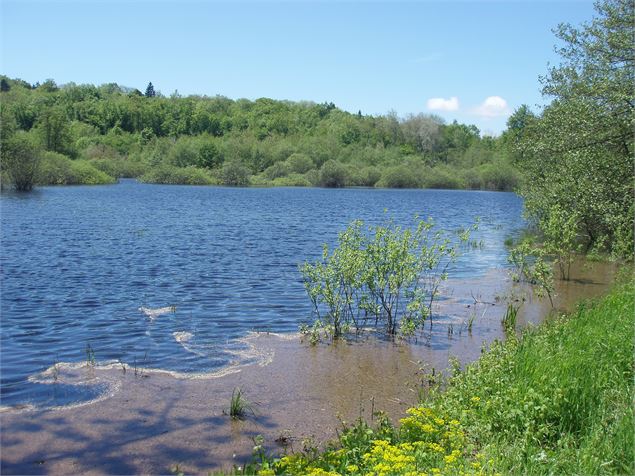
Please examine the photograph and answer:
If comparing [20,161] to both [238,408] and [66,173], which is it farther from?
[238,408]

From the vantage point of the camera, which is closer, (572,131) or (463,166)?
(572,131)

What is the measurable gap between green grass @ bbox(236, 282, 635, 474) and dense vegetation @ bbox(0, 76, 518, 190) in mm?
66197

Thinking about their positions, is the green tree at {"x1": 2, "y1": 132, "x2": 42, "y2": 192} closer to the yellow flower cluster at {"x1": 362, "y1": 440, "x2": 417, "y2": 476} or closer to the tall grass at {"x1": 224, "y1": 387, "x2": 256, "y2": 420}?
the tall grass at {"x1": 224, "y1": 387, "x2": 256, "y2": 420}

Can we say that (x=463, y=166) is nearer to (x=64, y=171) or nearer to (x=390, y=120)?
(x=390, y=120)

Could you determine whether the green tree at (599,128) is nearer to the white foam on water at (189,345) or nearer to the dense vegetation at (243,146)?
the white foam on water at (189,345)

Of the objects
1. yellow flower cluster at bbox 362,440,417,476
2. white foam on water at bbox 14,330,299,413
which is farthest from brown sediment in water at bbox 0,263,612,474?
yellow flower cluster at bbox 362,440,417,476

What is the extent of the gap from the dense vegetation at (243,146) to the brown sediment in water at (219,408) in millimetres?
61741

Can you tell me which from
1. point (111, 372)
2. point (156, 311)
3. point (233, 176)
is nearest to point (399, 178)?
point (233, 176)

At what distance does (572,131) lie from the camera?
2209 cm

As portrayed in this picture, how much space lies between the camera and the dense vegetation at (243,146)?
376 feet

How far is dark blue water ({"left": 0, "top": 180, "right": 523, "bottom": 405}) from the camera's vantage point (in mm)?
12711

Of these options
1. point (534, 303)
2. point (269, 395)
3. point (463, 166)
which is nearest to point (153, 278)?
point (269, 395)

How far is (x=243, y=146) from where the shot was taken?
13975 centimetres

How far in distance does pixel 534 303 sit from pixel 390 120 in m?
174
